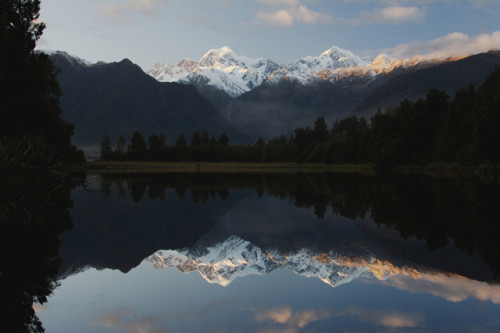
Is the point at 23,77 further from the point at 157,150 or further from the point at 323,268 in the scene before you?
the point at 157,150

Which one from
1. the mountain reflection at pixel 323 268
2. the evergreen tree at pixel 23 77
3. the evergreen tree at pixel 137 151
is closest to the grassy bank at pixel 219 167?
the evergreen tree at pixel 137 151

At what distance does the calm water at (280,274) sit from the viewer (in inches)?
330

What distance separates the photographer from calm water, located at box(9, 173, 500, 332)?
8.38m

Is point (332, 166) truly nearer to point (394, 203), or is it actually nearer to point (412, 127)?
point (412, 127)

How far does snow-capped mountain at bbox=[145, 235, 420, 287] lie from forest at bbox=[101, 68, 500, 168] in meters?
→ 61.7

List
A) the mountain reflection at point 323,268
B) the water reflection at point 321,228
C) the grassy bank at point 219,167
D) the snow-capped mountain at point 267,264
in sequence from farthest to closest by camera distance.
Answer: the grassy bank at point 219,167 < the water reflection at point 321,228 < the snow-capped mountain at point 267,264 < the mountain reflection at point 323,268

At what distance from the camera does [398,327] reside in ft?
26.0

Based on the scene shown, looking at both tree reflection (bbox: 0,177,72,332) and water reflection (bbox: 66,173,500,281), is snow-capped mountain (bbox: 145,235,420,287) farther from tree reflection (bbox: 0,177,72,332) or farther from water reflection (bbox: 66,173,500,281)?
tree reflection (bbox: 0,177,72,332)

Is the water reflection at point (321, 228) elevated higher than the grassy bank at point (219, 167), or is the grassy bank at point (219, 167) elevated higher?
the water reflection at point (321, 228)

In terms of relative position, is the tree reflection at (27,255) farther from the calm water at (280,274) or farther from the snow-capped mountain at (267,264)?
the snow-capped mountain at (267,264)

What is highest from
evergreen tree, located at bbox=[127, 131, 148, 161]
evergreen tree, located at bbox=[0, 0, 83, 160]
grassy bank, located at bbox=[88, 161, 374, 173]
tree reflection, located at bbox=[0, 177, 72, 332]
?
evergreen tree, located at bbox=[0, 0, 83, 160]

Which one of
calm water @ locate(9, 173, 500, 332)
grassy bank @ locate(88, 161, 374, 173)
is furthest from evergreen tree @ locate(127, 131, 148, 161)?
calm water @ locate(9, 173, 500, 332)

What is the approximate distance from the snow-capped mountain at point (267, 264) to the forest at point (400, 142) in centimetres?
6166

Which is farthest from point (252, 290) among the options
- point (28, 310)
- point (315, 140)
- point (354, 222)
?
point (315, 140)
